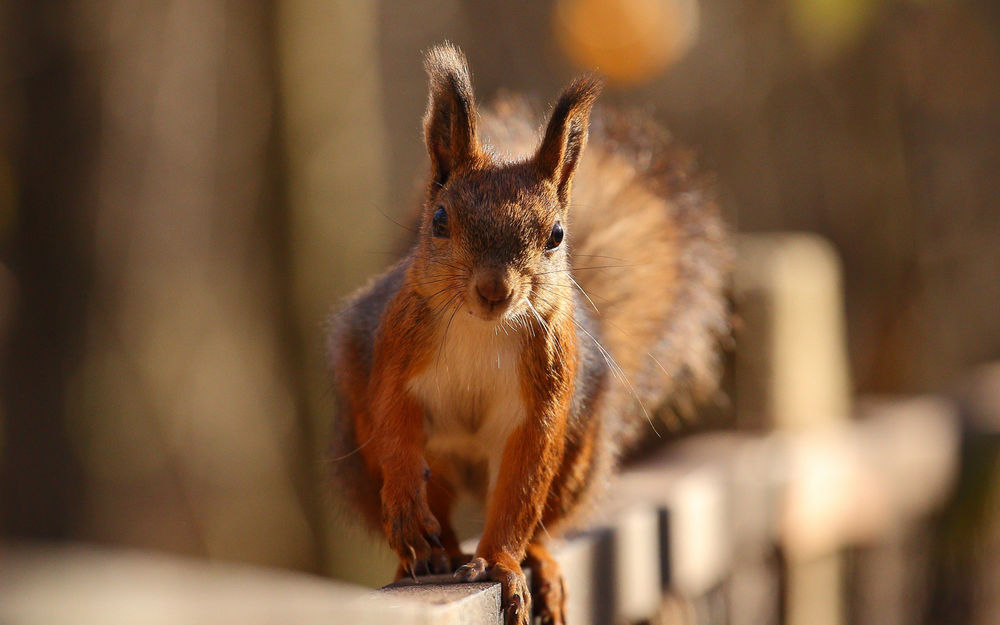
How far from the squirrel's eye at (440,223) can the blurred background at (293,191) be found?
1.87 feet

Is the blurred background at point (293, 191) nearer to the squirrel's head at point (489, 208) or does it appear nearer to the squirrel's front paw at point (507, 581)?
the squirrel's head at point (489, 208)

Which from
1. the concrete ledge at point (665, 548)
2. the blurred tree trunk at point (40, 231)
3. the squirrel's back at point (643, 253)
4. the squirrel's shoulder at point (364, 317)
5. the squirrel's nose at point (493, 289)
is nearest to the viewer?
the concrete ledge at point (665, 548)

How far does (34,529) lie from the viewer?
9.78 feet

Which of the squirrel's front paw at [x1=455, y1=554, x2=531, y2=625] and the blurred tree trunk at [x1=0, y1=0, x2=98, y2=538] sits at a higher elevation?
the blurred tree trunk at [x1=0, y1=0, x2=98, y2=538]

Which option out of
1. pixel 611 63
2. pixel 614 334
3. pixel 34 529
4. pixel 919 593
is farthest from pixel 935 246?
pixel 34 529

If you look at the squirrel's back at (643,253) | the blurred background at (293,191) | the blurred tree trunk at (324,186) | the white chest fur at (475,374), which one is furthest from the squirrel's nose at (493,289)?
the blurred tree trunk at (324,186)

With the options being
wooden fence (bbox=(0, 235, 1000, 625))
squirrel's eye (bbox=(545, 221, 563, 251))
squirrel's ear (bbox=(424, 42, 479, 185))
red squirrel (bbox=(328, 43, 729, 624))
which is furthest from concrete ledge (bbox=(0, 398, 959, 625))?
squirrel's ear (bbox=(424, 42, 479, 185))

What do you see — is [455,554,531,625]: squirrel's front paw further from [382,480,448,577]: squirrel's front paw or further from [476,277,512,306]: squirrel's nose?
[476,277,512,306]: squirrel's nose

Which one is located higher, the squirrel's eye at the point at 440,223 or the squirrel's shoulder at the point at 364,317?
the squirrel's eye at the point at 440,223

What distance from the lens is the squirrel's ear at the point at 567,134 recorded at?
5.30ft

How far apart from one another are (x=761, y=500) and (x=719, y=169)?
366 centimetres

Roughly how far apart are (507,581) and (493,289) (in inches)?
15.6

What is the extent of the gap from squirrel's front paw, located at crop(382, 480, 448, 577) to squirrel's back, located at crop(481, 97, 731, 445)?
1.53 feet

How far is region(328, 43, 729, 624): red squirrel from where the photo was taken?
1541 millimetres
